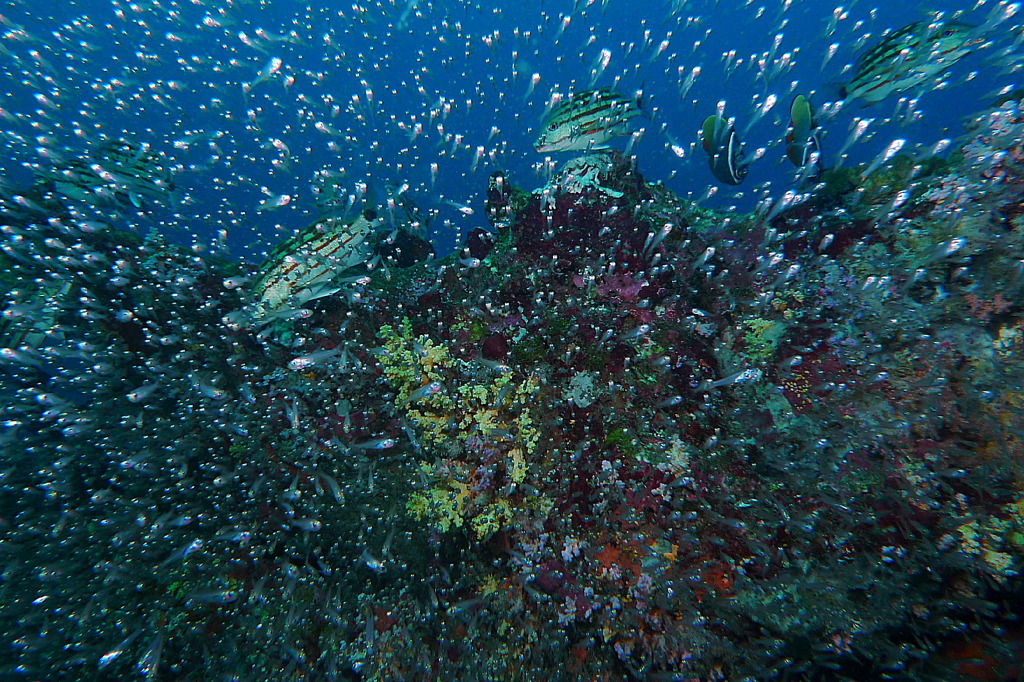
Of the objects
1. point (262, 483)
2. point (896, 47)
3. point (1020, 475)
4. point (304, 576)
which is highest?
point (896, 47)

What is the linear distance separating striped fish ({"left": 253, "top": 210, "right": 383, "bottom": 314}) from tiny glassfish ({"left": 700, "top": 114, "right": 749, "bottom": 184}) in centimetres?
406

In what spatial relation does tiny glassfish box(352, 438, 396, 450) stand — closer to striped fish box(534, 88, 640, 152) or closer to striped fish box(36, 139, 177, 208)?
striped fish box(534, 88, 640, 152)

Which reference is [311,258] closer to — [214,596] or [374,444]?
[374,444]

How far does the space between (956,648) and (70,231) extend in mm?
10015

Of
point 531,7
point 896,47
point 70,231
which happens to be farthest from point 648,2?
point 70,231

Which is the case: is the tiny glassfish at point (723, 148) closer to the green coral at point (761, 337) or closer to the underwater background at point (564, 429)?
the underwater background at point (564, 429)

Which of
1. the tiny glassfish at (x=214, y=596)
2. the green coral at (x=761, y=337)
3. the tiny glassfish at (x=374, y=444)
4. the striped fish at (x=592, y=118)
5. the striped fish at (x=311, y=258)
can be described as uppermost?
the striped fish at (x=592, y=118)

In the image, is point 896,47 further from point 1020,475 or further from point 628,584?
point 628,584

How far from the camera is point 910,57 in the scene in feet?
15.8

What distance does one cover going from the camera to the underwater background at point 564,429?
355 centimetres

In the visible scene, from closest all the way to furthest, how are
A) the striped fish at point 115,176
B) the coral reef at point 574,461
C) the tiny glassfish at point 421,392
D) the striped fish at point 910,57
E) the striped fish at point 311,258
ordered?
the coral reef at point 574,461
the tiny glassfish at point 421,392
the striped fish at point 311,258
the striped fish at point 910,57
the striped fish at point 115,176

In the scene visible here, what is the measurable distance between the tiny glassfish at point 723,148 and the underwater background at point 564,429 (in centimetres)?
4

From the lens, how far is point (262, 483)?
4273 millimetres

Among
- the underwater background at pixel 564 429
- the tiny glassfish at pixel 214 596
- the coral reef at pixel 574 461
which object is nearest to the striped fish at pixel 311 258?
the underwater background at pixel 564 429
